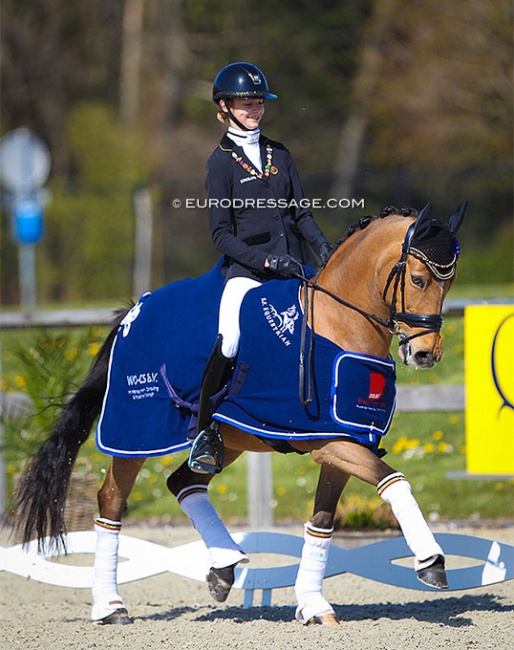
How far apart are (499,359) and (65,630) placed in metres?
2.63

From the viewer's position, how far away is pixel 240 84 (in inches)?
184

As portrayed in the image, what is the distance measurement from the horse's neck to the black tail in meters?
1.32

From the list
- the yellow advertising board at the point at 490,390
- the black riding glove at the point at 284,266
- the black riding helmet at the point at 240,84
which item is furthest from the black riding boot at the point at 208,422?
the yellow advertising board at the point at 490,390

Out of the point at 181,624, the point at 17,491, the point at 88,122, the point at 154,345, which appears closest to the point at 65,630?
the point at 181,624

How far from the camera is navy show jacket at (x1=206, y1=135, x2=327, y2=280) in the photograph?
4.69 meters

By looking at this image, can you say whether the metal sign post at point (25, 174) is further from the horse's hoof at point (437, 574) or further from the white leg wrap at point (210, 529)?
the horse's hoof at point (437, 574)

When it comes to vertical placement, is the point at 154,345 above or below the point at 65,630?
above

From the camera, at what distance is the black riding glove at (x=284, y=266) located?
179 inches

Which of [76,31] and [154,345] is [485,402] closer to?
[154,345]

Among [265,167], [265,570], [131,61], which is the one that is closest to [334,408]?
[265,167]

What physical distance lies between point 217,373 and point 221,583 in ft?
3.02

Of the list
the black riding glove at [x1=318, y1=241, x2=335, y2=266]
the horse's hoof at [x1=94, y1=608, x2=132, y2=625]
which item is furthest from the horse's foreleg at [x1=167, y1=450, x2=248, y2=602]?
the black riding glove at [x1=318, y1=241, x2=335, y2=266]

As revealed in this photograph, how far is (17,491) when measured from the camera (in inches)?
214

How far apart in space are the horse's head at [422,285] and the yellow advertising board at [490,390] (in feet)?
5.55
